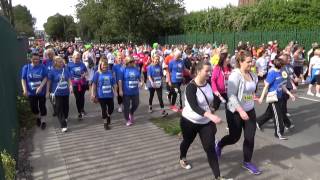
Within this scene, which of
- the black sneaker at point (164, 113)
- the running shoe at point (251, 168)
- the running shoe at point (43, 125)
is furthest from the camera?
the black sneaker at point (164, 113)

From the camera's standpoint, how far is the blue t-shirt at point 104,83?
9016 millimetres

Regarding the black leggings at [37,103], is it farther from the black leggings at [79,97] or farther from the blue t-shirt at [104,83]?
the blue t-shirt at [104,83]

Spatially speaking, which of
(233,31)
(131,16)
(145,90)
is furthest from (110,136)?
(131,16)

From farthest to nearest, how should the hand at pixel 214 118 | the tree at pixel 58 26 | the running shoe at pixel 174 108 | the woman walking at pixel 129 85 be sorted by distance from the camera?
the tree at pixel 58 26
the running shoe at pixel 174 108
the woman walking at pixel 129 85
the hand at pixel 214 118

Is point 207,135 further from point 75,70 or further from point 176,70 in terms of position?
point 75,70

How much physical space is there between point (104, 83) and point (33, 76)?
61.0 inches

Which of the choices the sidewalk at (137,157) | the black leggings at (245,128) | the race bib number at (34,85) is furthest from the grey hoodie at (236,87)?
the race bib number at (34,85)

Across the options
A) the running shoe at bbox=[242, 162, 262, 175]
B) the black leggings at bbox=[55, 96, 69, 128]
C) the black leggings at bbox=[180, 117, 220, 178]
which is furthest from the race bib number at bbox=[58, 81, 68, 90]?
the running shoe at bbox=[242, 162, 262, 175]

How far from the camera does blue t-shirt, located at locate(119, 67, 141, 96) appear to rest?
9320 mm

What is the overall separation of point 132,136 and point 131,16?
116 feet

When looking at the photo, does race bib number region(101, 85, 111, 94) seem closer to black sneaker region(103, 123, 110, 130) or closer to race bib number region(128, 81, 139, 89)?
race bib number region(128, 81, 139, 89)

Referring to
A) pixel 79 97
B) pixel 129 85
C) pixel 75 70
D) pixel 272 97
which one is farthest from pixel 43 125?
pixel 272 97

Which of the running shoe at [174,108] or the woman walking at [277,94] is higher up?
the woman walking at [277,94]

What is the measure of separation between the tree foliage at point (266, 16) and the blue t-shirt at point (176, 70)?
62.6 ft
